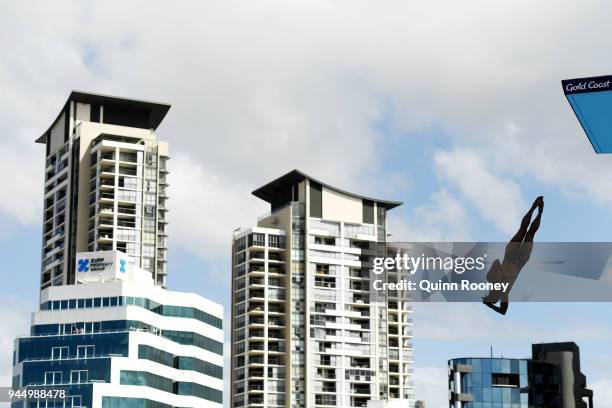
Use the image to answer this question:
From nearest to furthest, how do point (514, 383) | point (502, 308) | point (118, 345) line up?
point (502, 308), point (118, 345), point (514, 383)

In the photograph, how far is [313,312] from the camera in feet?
573

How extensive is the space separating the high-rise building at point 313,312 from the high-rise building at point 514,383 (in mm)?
21765

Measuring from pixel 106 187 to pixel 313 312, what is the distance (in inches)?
1486

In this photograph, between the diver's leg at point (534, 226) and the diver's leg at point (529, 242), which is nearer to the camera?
the diver's leg at point (529, 242)

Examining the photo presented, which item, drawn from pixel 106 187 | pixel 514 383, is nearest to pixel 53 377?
pixel 106 187

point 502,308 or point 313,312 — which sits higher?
point 313,312

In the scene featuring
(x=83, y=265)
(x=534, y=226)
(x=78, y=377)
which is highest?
(x=83, y=265)

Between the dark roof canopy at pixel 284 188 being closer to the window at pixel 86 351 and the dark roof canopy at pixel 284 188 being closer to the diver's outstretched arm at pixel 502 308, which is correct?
the window at pixel 86 351

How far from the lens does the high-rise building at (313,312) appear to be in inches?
6777

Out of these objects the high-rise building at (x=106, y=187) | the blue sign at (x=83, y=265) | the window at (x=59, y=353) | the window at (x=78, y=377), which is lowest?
the window at (x=78, y=377)

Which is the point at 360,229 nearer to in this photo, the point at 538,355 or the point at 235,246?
the point at 235,246

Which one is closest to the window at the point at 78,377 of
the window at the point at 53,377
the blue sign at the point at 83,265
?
the window at the point at 53,377

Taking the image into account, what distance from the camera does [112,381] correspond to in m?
118

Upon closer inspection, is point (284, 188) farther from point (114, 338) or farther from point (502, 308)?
point (502, 308)
